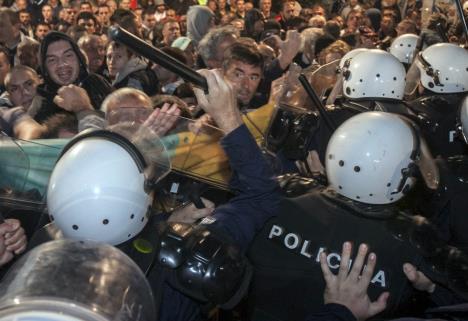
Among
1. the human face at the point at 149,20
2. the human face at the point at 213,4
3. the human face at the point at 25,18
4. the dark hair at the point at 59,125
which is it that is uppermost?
the dark hair at the point at 59,125

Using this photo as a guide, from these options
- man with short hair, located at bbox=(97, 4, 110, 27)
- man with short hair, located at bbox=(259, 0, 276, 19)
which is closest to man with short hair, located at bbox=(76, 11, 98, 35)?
man with short hair, located at bbox=(97, 4, 110, 27)

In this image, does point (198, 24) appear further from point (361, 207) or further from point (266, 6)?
point (361, 207)

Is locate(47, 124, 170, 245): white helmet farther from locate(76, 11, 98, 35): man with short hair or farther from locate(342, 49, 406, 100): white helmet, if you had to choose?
locate(76, 11, 98, 35): man with short hair

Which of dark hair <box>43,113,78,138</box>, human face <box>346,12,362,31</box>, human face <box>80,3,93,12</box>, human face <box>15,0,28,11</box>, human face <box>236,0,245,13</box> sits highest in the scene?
dark hair <box>43,113,78,138</box>

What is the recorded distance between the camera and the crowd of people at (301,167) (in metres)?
2.38

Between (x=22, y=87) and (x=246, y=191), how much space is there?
306 centimetres

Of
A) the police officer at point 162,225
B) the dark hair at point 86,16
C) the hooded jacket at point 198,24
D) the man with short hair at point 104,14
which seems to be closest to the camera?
the police officer at point 162,225

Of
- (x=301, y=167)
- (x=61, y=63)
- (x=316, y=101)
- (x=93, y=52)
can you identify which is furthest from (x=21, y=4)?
(x=316, y=101)

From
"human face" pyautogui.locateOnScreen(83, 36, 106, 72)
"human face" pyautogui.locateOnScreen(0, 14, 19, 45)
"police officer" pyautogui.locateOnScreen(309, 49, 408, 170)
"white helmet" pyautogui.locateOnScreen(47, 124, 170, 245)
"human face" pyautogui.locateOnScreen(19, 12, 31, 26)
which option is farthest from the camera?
"human face" pyautogui.locateOnScreen(19, 12, 31, 26)

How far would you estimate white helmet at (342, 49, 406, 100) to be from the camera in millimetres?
4574

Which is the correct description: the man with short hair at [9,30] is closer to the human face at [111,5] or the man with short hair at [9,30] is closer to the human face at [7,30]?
the human face at [7,30]

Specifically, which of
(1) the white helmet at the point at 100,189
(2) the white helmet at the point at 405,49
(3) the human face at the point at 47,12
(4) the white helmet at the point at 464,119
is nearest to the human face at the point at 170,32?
(2) the white helmet at the point at 405,49

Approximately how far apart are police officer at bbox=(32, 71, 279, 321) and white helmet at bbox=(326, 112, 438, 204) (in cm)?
43

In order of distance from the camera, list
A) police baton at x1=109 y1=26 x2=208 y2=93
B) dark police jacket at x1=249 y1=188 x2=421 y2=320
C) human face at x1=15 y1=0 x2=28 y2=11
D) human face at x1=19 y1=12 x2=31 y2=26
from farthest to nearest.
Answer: human face at x1=15 y1=0 x2=28 y2=11, human face at x1=19 y1=12 x2=31 y2=26, dark police jacket at x1=249 y1=188 x2=421 y2=320, police baton at x1=109 y1=26 x2=208 y2=93
